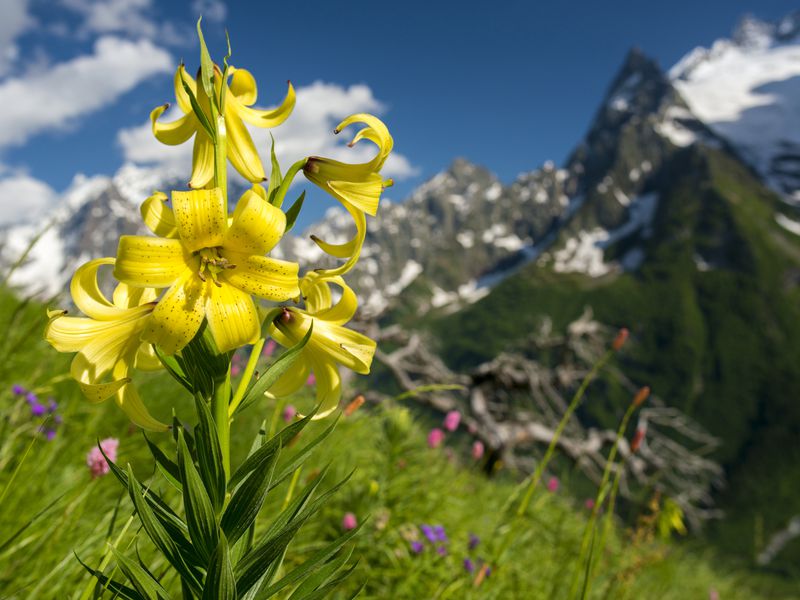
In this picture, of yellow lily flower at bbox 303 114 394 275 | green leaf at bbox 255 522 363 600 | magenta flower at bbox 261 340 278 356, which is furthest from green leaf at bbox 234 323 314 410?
magenta flower at bbox 261 340 278 356

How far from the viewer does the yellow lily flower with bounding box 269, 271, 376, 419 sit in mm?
1345

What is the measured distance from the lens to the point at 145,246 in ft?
3.45

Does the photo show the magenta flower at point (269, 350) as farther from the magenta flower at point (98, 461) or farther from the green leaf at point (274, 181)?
the green leaf at point (274, 181)

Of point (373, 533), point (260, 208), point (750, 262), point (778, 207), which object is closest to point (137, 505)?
point (260, 208)

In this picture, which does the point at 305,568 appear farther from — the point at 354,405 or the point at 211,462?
the point at 354,405

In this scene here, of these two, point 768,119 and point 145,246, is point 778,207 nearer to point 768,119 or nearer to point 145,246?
point 768,119

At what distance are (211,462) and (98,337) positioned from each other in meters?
0.34

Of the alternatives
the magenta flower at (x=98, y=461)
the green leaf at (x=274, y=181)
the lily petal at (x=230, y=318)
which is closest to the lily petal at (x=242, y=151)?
the green leaf at (x=274, y=181)

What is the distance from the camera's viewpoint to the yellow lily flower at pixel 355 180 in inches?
50.7

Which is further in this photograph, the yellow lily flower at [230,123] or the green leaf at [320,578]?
the yellow lily flower at [230,123]

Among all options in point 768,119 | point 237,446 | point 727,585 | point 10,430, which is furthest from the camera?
point 768,119

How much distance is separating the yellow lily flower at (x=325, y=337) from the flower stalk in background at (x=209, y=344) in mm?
13

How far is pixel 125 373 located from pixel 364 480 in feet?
9.26

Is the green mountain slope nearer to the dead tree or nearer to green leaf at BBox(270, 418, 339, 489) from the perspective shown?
the dead tree
